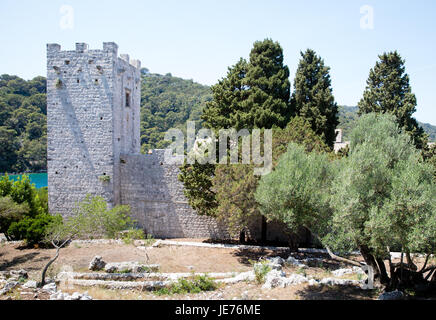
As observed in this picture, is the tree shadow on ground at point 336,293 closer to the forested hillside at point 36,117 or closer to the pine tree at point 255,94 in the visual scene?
the pine tree at point 255,94

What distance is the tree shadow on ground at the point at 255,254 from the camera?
13258 millimetres

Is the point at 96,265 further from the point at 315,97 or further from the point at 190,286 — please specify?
the point at 315,97

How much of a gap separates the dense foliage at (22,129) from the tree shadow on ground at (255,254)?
35977mm

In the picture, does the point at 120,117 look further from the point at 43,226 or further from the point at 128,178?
the point at 43,226

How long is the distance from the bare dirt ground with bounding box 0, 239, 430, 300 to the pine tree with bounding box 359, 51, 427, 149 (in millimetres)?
8085

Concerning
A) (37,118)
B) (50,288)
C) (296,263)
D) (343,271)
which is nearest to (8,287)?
(50,288)

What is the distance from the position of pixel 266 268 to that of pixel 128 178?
10.1 metres

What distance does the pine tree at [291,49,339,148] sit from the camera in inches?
688

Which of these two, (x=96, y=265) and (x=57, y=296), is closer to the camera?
(x=57, y=296)

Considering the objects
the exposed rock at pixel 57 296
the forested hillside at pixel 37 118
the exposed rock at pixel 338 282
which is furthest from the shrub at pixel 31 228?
the forested hillside at pixel 37 118

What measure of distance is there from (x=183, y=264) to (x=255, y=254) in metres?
3.15

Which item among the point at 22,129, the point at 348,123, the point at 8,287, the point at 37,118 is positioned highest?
the point at 37,118

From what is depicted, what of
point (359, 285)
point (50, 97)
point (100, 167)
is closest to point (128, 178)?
point (100, 167)

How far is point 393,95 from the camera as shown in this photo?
57.0 ft
